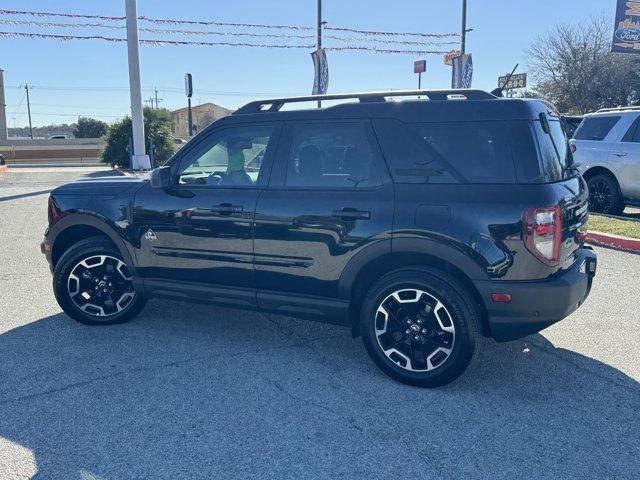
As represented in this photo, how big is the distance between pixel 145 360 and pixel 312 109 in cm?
224

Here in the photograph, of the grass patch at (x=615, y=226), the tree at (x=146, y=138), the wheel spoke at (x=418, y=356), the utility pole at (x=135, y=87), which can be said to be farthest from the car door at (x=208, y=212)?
the tree at (x=146, y=138)

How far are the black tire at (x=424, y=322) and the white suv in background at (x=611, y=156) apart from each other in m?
7.40

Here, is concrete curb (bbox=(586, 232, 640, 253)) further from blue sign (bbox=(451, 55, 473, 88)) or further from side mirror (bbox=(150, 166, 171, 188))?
blue sign (bbox=(451, 55, 473, 88))

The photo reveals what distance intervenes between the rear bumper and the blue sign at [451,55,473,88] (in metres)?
22.3

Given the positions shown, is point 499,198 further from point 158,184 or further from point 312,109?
point 158,184

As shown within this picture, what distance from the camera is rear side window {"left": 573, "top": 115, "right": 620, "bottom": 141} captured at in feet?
32.5

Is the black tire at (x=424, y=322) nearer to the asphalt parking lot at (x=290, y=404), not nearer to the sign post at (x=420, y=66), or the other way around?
the asphalt parking lot at (x=290, y=404)

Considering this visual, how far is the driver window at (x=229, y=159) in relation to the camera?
167 inches

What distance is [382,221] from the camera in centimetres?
367

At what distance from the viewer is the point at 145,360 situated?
4152 mm

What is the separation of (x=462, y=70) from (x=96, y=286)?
22362 mm

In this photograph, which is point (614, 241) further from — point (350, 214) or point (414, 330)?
point (350, 214)

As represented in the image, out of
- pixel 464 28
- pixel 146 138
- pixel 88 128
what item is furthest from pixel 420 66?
pixel 88 128

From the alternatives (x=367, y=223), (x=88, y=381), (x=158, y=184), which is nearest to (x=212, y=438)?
(x=88, y=381)
